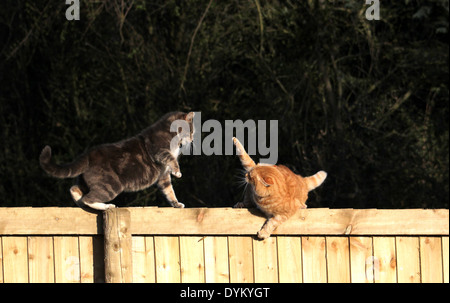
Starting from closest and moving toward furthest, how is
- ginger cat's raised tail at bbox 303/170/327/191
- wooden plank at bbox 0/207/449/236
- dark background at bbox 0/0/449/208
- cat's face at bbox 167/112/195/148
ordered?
wooden plank at bbox 0/207/449/236 → ginger cat's raised tail at bbox 303/170/327/191 → cat's face at bbox 167/112/195/148 → dark background at bbox 0/0/449/208

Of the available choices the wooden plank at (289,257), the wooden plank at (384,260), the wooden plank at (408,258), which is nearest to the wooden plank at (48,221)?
the wooden plank at (289,257)

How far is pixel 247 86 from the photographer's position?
904 centimetres

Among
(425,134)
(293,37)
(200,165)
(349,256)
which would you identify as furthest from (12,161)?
(349,256)

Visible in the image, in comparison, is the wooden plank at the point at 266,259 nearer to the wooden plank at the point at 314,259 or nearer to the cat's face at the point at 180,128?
the wooden plank at the point at 314,259

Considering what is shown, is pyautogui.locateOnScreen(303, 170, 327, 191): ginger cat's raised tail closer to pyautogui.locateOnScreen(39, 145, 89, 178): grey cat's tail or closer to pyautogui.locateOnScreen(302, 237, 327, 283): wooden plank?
pyautogui.locateOnScreen(302, 237, 327, 283): wooden plank

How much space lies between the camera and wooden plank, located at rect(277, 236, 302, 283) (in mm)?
4488

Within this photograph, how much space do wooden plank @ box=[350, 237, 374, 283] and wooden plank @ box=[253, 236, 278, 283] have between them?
476mm

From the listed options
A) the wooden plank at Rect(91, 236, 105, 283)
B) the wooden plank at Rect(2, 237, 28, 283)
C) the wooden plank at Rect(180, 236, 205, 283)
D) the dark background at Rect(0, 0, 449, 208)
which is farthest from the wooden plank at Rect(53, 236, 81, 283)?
the dark background at Rect(0, 0, 449, 208)

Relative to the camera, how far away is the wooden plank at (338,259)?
4.46m

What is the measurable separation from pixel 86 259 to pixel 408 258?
2056mm

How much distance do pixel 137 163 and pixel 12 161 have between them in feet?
15.1

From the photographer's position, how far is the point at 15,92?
9406 millimetres

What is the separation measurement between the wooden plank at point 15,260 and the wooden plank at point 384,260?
2301 mm

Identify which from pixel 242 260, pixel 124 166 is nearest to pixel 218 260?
pixel 242 260
